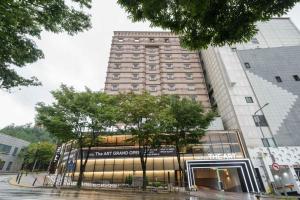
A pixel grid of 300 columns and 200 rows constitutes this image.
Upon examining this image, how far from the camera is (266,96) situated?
1212 inches

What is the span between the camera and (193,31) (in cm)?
550

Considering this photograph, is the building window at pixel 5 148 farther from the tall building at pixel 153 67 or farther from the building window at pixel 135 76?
the building window at pixel 135 76

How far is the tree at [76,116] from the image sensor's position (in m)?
18.7

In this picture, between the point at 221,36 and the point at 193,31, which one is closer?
the point at 221,36

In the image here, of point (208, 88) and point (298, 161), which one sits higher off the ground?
point (208, 88)

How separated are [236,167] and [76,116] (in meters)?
21.8

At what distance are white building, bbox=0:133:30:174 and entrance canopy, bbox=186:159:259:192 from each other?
44.7 meters

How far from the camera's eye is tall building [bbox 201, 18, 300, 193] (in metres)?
25.5

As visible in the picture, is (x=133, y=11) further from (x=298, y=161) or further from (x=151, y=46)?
(x=151, y=46)

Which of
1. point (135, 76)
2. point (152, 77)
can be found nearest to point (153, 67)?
point (152, 77)

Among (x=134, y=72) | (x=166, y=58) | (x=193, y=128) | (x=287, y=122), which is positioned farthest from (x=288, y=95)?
(x=134, y=72)

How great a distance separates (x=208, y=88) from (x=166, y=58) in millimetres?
12683

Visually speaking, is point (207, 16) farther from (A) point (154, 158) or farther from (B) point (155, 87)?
(B) point (155, 87)

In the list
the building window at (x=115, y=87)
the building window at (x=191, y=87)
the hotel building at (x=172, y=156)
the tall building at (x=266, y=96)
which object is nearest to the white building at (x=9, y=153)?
the hotel building at (x=172, y=156)
